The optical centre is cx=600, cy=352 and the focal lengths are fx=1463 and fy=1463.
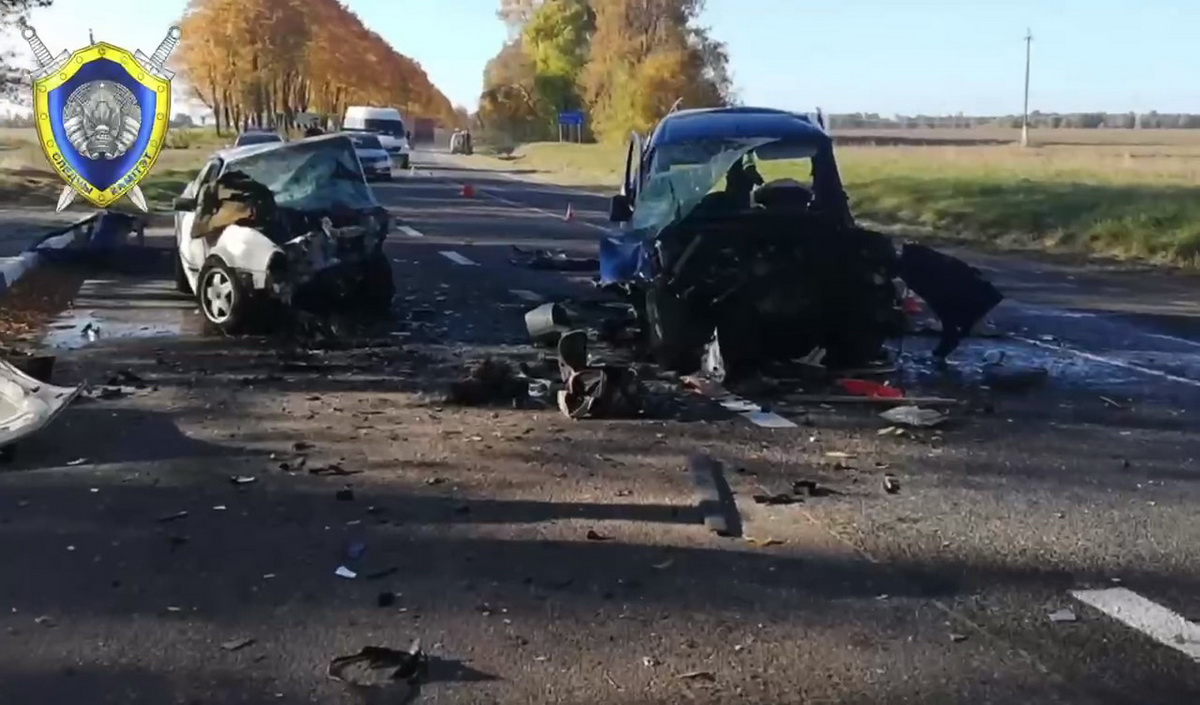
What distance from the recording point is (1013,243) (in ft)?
81.5

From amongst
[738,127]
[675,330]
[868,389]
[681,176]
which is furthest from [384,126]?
[868,389]

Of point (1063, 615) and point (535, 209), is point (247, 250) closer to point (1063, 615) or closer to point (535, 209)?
point (1063, 615)

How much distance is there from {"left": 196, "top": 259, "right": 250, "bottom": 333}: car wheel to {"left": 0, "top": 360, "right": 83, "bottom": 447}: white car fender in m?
3.87

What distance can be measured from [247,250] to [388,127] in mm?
49678

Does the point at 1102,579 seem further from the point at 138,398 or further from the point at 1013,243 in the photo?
the point at 1013,243

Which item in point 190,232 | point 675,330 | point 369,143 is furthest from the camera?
point 369,143

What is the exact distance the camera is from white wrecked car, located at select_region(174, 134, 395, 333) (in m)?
12.4

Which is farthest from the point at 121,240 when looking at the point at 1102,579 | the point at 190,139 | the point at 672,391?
the point at 190,139

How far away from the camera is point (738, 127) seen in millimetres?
12781

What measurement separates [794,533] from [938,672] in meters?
1.72

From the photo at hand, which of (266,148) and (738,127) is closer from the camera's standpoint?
(738,127)

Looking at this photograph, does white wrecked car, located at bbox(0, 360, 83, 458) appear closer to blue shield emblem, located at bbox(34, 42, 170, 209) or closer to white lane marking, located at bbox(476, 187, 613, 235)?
blue shield emblem, located at bbox(34, 42, 170, 209)

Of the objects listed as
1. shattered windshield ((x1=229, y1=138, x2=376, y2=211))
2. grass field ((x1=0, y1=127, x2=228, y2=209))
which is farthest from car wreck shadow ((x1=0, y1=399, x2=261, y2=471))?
grass field ((x1=0, y1=127, x2=228, y2=209))

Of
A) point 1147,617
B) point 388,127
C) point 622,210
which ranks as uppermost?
point 388,127
